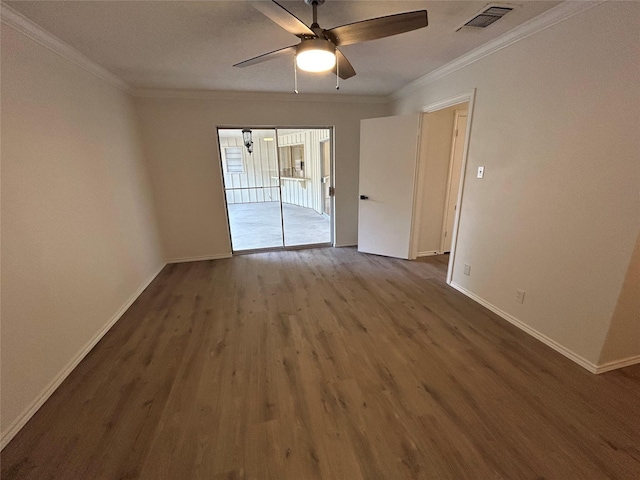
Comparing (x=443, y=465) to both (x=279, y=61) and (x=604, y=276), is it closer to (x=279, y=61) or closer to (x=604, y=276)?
(x=604, y=276)

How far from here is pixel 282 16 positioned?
1.43m

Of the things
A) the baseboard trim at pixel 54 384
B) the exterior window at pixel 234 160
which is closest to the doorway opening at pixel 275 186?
the exterior window at pixel 234 160

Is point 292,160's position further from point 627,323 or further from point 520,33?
point 627,323

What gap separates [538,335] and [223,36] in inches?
139

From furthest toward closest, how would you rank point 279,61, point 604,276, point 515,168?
point 279,61 < point 515,168 < point 604,276

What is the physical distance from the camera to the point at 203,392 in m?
1.80

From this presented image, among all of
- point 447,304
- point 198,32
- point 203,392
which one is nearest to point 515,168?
point 447,304

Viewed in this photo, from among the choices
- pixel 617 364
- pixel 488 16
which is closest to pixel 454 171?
pixel 488 16

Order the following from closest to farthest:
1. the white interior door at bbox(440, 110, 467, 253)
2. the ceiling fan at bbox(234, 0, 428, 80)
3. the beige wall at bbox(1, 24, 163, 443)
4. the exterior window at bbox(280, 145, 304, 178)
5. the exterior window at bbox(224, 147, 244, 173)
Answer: the ceiling fan at bbox(234, 0, 428, 80)
the beige wall at bbox(1, 24, 163, 443)
the white interior door at bbox(440, 110, 467, 253)
the exterior window at bbox(224, 147, 244, 173)
the exterior window at bbox(280, 145, 304, 178)

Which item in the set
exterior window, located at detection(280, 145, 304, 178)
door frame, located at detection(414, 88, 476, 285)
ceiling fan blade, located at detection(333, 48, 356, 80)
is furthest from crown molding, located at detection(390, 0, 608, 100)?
exterior window, located at detection(280, 145, 304, 178)

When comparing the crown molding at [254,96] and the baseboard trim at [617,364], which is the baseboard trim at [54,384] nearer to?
the crown molding at [254,96]

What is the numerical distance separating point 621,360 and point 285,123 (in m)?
4.33

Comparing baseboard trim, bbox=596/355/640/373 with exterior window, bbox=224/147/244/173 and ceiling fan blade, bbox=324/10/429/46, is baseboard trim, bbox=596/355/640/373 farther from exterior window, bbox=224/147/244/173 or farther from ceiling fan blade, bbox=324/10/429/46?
exterior window, bbox=224/147/244/173

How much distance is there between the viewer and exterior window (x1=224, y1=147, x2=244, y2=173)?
613 centimetres
